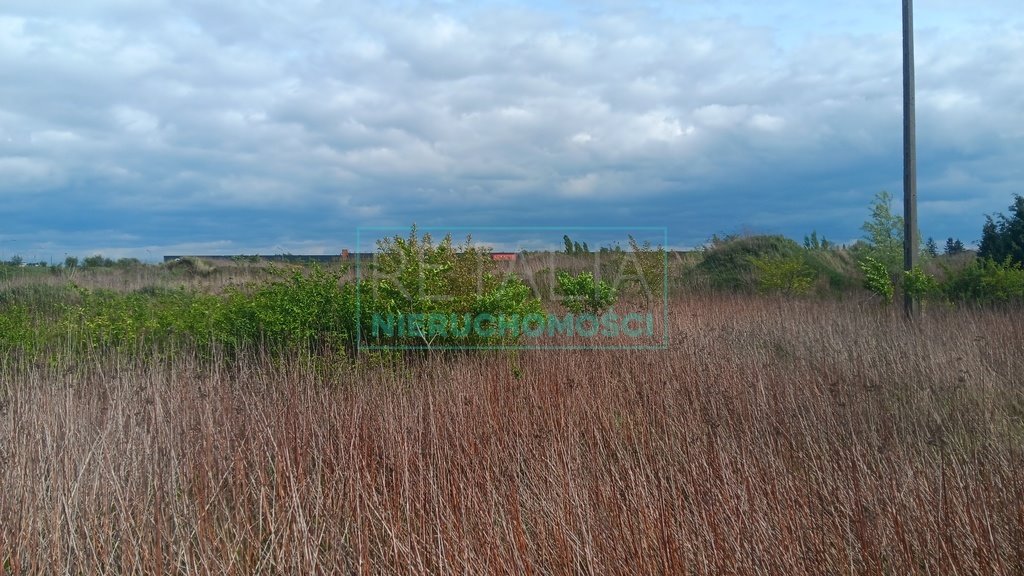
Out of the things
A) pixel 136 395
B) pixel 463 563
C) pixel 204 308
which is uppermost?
pixel 204 308

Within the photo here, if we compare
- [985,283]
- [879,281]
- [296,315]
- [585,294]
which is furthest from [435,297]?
[985,283]

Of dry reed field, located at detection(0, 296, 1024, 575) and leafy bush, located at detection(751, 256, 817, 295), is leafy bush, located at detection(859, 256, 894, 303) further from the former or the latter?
dry reed field, located at detection(0, 296, 1024, 575)

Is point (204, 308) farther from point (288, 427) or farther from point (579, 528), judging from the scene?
A: point (579, 528)

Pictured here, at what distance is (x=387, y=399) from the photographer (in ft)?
17.0

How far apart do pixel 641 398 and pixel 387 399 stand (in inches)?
82.4

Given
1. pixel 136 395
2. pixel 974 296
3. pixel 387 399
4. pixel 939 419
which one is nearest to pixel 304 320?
pixel 136 395

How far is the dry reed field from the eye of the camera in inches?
122

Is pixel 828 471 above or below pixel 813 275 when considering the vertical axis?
below

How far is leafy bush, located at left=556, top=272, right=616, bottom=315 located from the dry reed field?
8.30ft

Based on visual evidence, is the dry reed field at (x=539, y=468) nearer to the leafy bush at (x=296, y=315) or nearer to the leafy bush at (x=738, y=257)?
the leafy bush at (x=296, y=315)

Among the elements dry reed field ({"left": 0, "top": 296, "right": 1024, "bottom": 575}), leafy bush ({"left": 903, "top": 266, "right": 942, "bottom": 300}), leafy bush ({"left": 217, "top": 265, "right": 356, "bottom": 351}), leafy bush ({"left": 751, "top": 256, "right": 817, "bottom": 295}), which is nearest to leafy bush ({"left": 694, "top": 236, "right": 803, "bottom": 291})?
leafy bush ({"left": 751, "top": 256, "right": 817, "bottom": 295})

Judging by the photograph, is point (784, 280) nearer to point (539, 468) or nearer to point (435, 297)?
point (435, 297)

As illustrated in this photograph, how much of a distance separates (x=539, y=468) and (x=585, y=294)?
612cm

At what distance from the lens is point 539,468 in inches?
164
